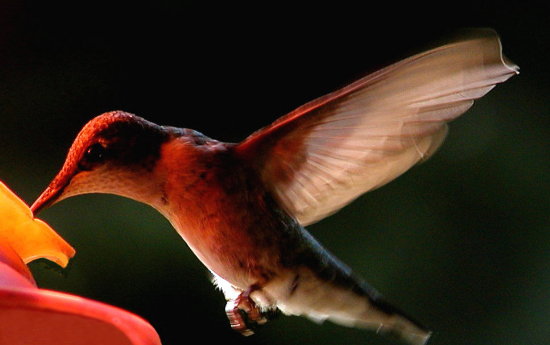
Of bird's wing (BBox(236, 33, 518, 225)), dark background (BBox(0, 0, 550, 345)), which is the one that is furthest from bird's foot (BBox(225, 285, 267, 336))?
dark background (BBox(0, 0, 550, 345))

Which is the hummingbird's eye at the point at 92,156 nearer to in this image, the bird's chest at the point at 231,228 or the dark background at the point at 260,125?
the bird's chest at the point at 231,228

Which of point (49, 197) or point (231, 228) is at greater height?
point (49, 197)

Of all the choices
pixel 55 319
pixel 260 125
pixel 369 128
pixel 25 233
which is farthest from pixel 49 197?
pixel 260 125

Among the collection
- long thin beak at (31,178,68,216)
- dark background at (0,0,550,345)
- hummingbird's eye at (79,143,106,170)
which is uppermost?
hummingbird's eye at (79,143,106,170)

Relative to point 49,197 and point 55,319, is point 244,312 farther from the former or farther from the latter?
point 55,319

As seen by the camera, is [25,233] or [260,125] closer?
[25,233]

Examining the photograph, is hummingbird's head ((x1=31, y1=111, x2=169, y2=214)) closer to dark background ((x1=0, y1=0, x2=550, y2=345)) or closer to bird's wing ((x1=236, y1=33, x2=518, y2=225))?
bird's wing ((x1=236, y1=33, x2=518, y2=225))
